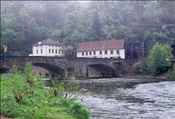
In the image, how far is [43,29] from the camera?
336 feet

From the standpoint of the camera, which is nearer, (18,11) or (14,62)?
(14,62)

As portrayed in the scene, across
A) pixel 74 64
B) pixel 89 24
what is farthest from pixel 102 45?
pixel 74 64

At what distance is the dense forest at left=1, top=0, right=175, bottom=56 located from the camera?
3526 inches

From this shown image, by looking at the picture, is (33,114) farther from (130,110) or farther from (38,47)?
(38,47)

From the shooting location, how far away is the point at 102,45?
82.2 metres

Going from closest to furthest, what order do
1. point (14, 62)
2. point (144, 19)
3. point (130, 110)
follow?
point (130, 110) < point (14, 62) < point (144, 19)

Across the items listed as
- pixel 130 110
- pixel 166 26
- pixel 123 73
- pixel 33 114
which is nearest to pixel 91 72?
pixel 123 73

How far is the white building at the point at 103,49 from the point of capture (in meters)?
80.2

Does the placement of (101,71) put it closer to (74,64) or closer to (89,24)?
(74,64)

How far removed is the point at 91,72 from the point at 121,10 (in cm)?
3852

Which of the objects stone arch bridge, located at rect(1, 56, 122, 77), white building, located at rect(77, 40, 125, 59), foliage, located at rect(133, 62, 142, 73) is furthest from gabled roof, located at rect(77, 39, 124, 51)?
foliage, located at rect(133, 62, 142, 73)

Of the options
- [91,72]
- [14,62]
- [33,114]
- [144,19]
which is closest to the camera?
[33,114]

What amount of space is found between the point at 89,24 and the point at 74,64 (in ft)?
122

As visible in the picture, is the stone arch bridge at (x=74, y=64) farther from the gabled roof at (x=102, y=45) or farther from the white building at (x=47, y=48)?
the white building at (x=47, y=48)
